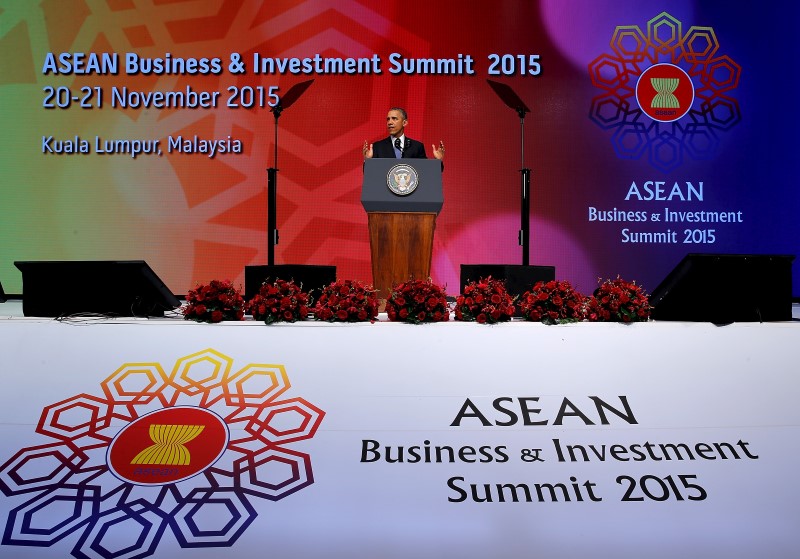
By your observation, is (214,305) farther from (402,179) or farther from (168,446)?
(402,179)

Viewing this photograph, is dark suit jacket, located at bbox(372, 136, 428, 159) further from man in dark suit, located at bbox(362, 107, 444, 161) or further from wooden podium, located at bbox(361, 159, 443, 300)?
wooden podium, located at bbox(361, 159, 443, 300)

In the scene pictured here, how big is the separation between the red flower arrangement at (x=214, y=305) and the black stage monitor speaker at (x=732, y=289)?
1960 mm

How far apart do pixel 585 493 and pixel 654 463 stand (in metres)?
0.25

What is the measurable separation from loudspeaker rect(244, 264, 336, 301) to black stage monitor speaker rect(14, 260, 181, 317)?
0.74m

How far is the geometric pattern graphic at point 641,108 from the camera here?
19.4 ft

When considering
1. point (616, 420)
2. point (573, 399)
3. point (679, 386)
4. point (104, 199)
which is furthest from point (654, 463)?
point (104, 199)

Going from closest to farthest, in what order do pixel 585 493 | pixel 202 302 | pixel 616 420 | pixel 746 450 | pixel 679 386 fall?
pixel 585 493 → pixel 746 450 → pixel 616 420 → pixel 679 386 → pixel 202 302

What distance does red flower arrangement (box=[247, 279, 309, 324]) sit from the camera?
104 inches

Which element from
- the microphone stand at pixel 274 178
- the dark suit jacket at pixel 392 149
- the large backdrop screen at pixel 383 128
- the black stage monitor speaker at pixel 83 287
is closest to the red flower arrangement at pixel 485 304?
the black stage monitor speaker at pixel 83 287

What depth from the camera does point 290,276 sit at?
141 inches

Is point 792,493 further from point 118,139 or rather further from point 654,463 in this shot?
point 118,139

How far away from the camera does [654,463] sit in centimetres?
172

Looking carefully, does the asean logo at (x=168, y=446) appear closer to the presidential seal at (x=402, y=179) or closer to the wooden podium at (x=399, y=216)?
the wooden podium at (x=399, y=216)

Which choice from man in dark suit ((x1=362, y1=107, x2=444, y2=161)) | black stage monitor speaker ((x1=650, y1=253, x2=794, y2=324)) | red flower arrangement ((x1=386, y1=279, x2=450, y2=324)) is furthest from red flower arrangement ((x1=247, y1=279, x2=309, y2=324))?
man in dark suit ((x1=362, y1=107, x2=444, y2=161))
